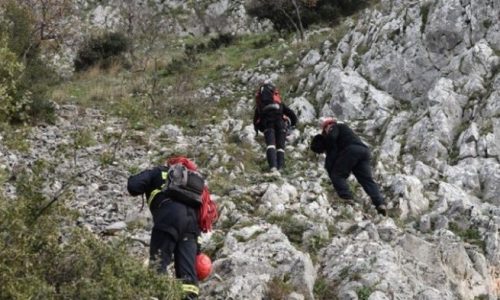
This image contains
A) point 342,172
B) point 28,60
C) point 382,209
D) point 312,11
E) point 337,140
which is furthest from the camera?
point 312,11

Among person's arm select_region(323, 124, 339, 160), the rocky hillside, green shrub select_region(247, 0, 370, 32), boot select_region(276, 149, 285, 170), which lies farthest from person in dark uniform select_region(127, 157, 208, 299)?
green shrub select_region(247, 0, 370, 32)

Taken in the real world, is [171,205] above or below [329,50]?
above

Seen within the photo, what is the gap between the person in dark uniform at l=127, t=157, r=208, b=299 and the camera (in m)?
6.39

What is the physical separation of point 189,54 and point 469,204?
639 inches

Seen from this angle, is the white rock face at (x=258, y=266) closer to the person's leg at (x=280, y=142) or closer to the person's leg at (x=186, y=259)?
the person's leg at (x=186, y=259)

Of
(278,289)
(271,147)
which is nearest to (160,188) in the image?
(278,289)

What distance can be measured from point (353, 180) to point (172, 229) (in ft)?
20.5

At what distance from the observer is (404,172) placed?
12203mm

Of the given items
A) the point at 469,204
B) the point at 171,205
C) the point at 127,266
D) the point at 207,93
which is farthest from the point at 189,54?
the point at 127,266

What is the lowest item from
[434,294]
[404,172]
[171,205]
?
[404,172]

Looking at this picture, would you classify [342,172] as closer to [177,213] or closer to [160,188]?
[160,188]

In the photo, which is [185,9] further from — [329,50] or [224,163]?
[224,163]

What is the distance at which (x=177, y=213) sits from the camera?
6.46m

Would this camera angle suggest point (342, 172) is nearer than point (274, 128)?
Yes
